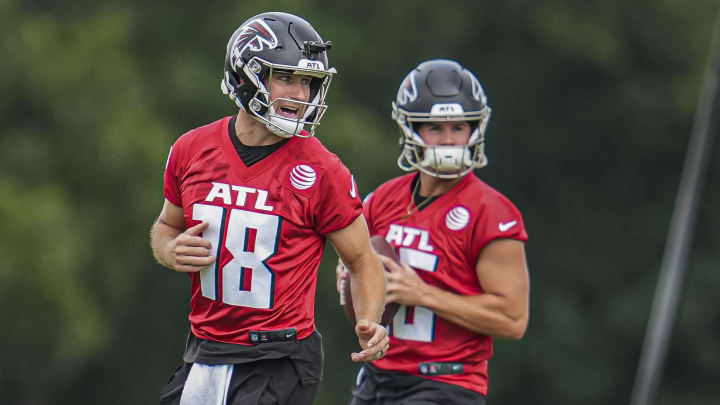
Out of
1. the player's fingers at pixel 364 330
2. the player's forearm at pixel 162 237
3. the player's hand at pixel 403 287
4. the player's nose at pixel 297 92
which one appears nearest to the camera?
the player's fingers at pixel 364 330

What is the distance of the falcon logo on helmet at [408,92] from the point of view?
6062mm

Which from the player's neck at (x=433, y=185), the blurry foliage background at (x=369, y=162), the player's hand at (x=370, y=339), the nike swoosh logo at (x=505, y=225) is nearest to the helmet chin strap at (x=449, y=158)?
the player's neck at (x=433, y=185)

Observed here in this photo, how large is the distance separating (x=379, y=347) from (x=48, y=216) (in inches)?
478

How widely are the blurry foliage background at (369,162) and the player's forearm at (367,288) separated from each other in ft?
39.2

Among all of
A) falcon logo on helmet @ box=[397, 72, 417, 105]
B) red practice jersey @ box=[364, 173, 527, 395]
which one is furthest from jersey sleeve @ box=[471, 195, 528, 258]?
falcon logo on helmet @ box=[397, 72, 417, 105]

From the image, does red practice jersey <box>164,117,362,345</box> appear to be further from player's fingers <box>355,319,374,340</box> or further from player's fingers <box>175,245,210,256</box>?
player's fingers <box>355,319,374,340</box>

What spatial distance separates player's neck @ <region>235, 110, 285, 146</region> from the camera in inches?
194

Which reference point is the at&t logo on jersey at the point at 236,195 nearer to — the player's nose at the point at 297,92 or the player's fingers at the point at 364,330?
the player's nose at the point at 297,92

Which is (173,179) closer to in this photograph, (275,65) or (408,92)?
(275,65)

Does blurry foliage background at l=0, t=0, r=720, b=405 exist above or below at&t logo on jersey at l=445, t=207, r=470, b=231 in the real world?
below

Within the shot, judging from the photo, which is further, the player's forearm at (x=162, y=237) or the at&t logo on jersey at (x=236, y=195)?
the player's forearm at (x=162, y=237)

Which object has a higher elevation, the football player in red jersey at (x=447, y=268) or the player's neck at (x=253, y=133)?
the player's neck at (x=253, y=133)

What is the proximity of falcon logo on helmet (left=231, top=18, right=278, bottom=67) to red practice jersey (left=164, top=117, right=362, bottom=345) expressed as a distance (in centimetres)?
37

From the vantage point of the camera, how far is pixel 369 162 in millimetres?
17766
